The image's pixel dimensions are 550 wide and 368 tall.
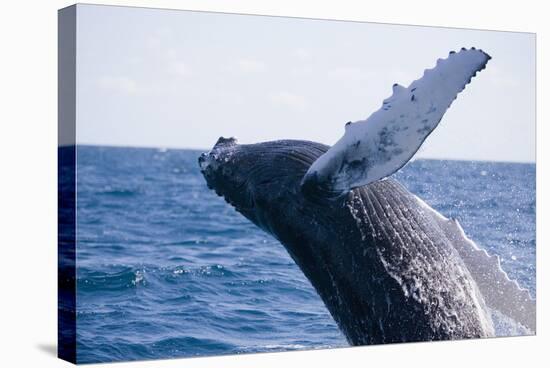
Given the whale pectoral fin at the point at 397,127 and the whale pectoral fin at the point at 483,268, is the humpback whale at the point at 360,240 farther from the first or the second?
the whale pectoral fin at the point at 397,127

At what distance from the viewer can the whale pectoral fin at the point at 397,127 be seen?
7.69 m

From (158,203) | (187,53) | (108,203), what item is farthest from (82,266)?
(158,203)

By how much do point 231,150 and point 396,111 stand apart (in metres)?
1.88

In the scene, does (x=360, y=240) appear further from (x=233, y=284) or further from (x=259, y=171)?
(x=233, y=284)

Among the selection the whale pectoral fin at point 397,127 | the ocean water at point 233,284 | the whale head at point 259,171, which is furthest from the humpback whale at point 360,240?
the ocean water at point 233,284

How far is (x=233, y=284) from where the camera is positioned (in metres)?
10.6

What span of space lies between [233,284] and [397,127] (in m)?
3.45

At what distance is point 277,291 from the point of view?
34.9ft

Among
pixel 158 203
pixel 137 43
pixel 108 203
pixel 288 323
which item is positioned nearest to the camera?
pixel 137 43

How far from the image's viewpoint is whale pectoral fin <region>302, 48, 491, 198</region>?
25.2ft

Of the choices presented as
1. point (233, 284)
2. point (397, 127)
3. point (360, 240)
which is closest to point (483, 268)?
point (360, 240)

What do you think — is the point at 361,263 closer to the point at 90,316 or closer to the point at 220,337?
the point at 220,337

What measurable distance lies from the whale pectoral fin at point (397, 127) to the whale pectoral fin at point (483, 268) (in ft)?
4.06

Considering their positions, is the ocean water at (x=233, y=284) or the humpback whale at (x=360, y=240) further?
the ocean water at (x=233, y=284)
